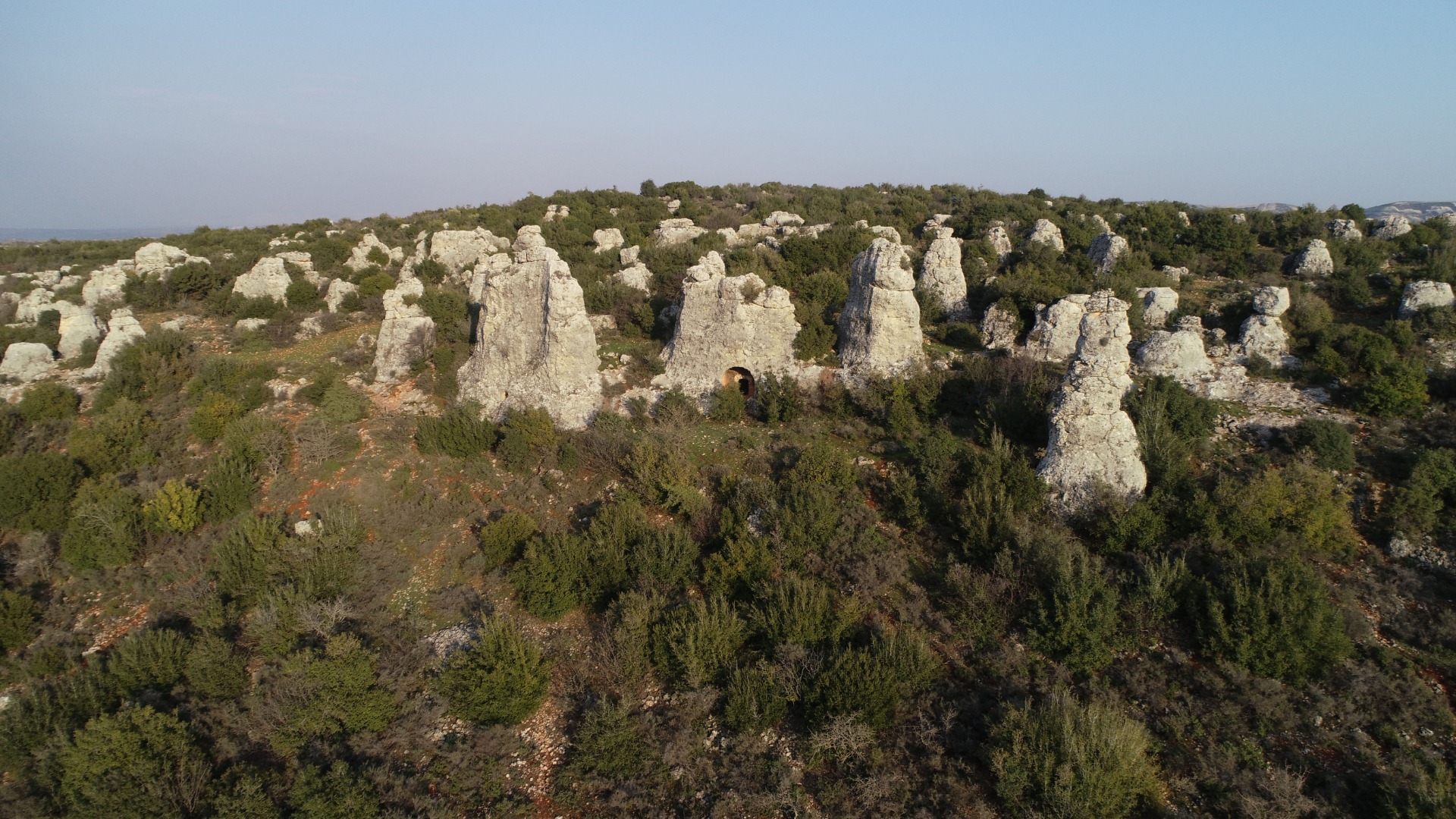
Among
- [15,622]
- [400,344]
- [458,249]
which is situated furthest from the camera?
[458,249]

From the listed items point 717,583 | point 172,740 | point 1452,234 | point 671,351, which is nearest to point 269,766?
point 172,740

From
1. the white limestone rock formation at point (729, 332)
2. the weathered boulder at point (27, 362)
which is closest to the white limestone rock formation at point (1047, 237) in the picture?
the white limestone rock formation at point (729, 332)

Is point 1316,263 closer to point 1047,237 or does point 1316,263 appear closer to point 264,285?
point 1047,237

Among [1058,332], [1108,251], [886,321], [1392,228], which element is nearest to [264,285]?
[886,321]

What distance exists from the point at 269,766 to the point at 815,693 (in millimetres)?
7217

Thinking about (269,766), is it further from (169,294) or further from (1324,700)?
(169,294)

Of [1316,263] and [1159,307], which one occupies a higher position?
[1316,263]

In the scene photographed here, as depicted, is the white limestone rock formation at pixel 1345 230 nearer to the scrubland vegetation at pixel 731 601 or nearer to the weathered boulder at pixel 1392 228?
the weathered boulder at pixel 1392 228

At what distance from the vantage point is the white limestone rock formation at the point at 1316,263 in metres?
21.0

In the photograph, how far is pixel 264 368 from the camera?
1662 cm

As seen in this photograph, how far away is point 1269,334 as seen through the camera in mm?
15164

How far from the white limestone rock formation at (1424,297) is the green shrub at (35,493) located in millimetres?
31475

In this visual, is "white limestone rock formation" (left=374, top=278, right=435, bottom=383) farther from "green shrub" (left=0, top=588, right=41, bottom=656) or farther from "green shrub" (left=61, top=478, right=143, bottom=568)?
"green shrub" (left=0, top=588, right=41, bottom=656)

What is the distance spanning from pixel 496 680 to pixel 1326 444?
583 inches
